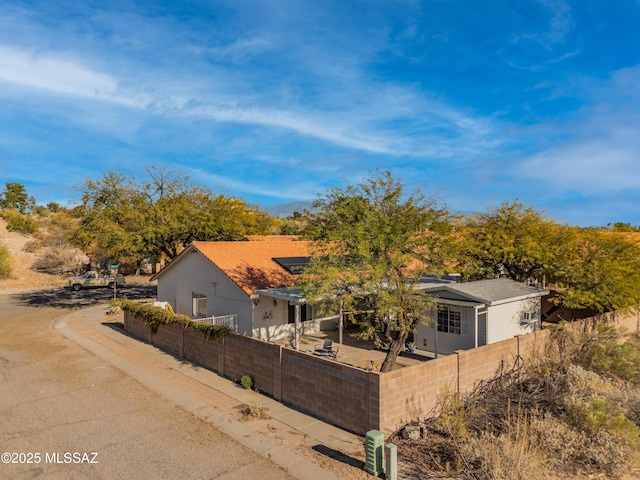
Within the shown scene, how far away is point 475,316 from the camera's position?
1534 centimetres

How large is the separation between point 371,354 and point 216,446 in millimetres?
8562

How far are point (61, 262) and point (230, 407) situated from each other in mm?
44224

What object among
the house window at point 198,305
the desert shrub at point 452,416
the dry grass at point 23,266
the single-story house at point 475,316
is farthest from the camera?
the dry grass at point 23,266

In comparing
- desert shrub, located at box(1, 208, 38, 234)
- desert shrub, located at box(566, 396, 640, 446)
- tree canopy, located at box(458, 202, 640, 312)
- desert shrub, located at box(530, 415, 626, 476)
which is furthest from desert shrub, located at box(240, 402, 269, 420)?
desert shrub, located at box(1, 208, 38, 234)

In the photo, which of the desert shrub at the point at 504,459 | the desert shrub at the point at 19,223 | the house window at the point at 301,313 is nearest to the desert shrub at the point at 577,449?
the desert shrub at the point at 504,459

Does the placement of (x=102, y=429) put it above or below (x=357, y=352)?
below

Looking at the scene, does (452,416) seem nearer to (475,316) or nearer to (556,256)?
(475,316)

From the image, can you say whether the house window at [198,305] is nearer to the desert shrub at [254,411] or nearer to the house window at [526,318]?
the desert shrub at [254,411]

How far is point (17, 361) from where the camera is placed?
15.9 meters

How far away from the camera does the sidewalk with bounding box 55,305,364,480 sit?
9.04 metres

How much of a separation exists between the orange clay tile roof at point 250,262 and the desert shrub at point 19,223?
180ft

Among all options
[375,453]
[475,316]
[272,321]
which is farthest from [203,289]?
[375,453]

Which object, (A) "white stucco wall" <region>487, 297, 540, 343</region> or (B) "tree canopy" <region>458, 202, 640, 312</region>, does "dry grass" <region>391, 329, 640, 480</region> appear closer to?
(A) "white stucco wall" <region>487, 297, 540, 343</region>

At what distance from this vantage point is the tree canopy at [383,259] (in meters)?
12.4
